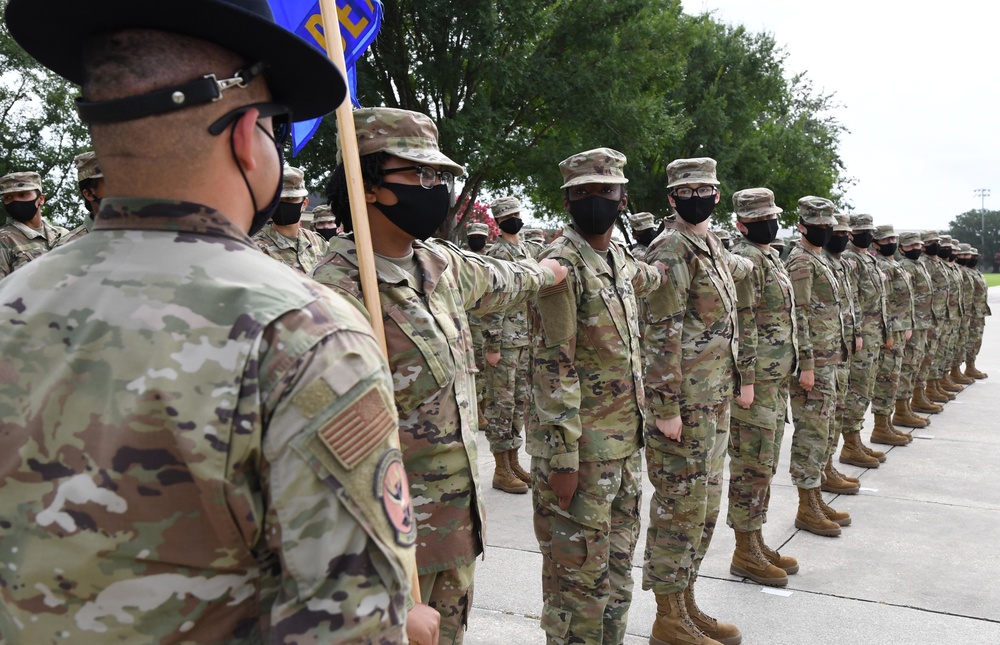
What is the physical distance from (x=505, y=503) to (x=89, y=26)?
5.79 metres

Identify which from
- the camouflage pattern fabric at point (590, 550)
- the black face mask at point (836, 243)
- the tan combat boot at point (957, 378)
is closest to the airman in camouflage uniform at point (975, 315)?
the tan combat boot at point (957, 378)

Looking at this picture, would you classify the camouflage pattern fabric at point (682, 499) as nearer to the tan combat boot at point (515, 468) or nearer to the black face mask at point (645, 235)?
the tan combat boot at point (515, 468)

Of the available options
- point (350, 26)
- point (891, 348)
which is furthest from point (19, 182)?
point (891, 348)

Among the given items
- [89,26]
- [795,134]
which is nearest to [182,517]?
[89,26]

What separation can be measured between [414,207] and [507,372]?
569 centimetres

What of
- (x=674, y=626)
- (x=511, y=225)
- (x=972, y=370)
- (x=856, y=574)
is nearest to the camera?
(x=674, y=626)

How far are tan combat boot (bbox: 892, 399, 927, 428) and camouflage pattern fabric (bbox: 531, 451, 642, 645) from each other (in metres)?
7.38

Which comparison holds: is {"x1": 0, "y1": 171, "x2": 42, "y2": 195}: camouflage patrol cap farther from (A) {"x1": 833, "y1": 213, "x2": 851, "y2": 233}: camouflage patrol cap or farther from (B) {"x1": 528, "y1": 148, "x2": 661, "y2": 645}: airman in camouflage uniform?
(A) {"x1": 833, "y1": 213, "x2": 851, "y2": 233}: camouflage patrol cap

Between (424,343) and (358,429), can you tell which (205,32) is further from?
(424,343)

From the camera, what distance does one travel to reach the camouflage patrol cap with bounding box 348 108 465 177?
267 cm

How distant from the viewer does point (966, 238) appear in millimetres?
79312

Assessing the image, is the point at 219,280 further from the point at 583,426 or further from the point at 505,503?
the point at 505,503

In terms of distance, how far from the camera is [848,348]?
23.4ft

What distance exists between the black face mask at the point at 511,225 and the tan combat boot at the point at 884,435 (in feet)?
15.1
